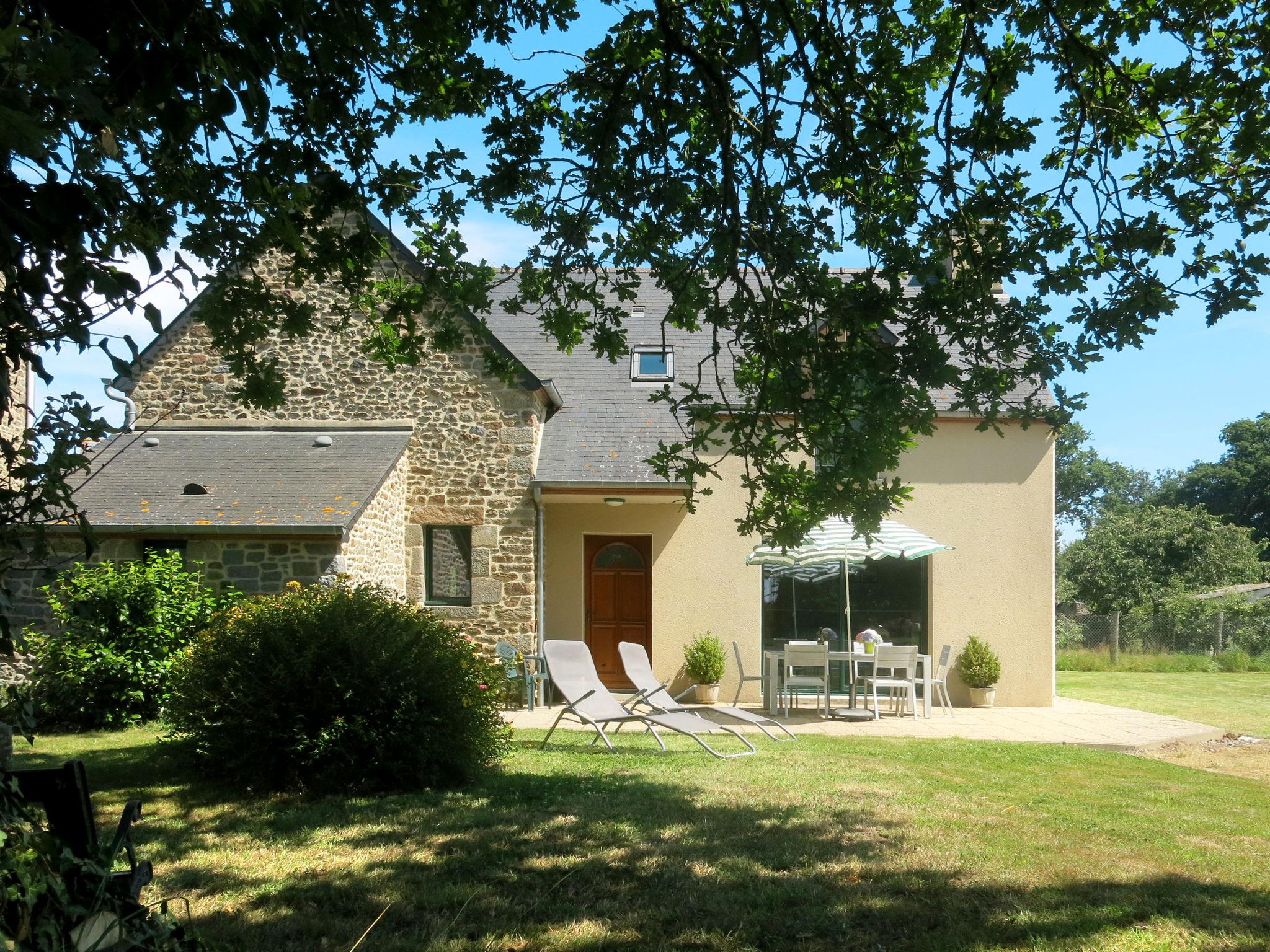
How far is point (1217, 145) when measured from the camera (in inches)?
220

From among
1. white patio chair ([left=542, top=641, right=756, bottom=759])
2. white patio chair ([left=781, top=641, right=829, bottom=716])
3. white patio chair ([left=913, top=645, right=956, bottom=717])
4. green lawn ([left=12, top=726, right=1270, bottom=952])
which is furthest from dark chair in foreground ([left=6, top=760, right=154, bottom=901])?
white patio chair ([left=913, top=645, right=956, bottom=717])

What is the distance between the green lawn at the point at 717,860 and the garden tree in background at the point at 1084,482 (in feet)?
156

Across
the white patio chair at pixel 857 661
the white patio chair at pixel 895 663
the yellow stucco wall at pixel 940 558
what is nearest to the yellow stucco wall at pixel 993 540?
the yellow stucco wall at pixel 940 558

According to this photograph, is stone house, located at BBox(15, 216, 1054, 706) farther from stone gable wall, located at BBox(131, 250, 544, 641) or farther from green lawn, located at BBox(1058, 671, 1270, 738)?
green lawn, located at BBox(1058, 671, 1270, 738)

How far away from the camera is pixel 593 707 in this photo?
32.1 ft

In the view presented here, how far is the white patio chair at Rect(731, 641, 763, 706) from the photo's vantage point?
13539mm

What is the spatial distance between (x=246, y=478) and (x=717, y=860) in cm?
910

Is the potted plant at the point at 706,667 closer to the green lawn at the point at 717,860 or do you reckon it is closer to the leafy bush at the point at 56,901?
the green lawn at the point at 717,860

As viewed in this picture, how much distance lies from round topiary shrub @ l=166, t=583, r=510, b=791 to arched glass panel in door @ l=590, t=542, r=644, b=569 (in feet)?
25.6

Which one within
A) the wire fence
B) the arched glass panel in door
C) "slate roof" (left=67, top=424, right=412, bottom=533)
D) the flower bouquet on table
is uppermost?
"slate roof" (left=67, top=424, right=412, bottom=533)

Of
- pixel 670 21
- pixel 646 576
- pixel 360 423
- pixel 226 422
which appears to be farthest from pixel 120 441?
pixel 670 21

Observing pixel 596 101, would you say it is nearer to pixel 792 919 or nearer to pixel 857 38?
pixel 857 38

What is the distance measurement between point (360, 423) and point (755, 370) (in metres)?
8.56

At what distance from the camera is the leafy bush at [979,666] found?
1461 cm
